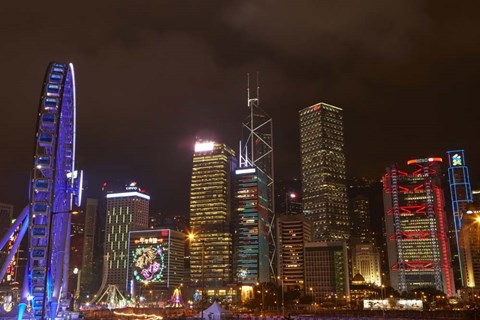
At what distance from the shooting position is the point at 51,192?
63250 mm

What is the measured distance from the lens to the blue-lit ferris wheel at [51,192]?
6150 centimetres

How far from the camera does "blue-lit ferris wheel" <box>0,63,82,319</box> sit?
61500mm

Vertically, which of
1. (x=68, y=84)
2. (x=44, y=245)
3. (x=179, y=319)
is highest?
(x=68, y=84)

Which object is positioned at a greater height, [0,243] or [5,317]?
[0,243]

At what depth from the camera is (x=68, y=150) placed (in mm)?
73000

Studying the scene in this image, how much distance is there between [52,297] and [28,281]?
5.10 meters

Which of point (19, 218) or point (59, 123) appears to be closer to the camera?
point (59, 123)

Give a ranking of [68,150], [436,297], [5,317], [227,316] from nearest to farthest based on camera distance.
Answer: [5,317]
[227,316]
[68,150]
[436,297]

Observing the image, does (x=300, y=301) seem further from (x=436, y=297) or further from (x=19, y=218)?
(x=19, y=218)

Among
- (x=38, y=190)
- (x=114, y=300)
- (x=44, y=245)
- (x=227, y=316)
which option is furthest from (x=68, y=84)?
(x=114, y=300)

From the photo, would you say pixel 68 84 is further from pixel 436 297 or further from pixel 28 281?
pixel 436 297

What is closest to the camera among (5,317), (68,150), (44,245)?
(5,317)

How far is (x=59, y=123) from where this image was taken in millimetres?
66188

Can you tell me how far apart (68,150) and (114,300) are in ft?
409
